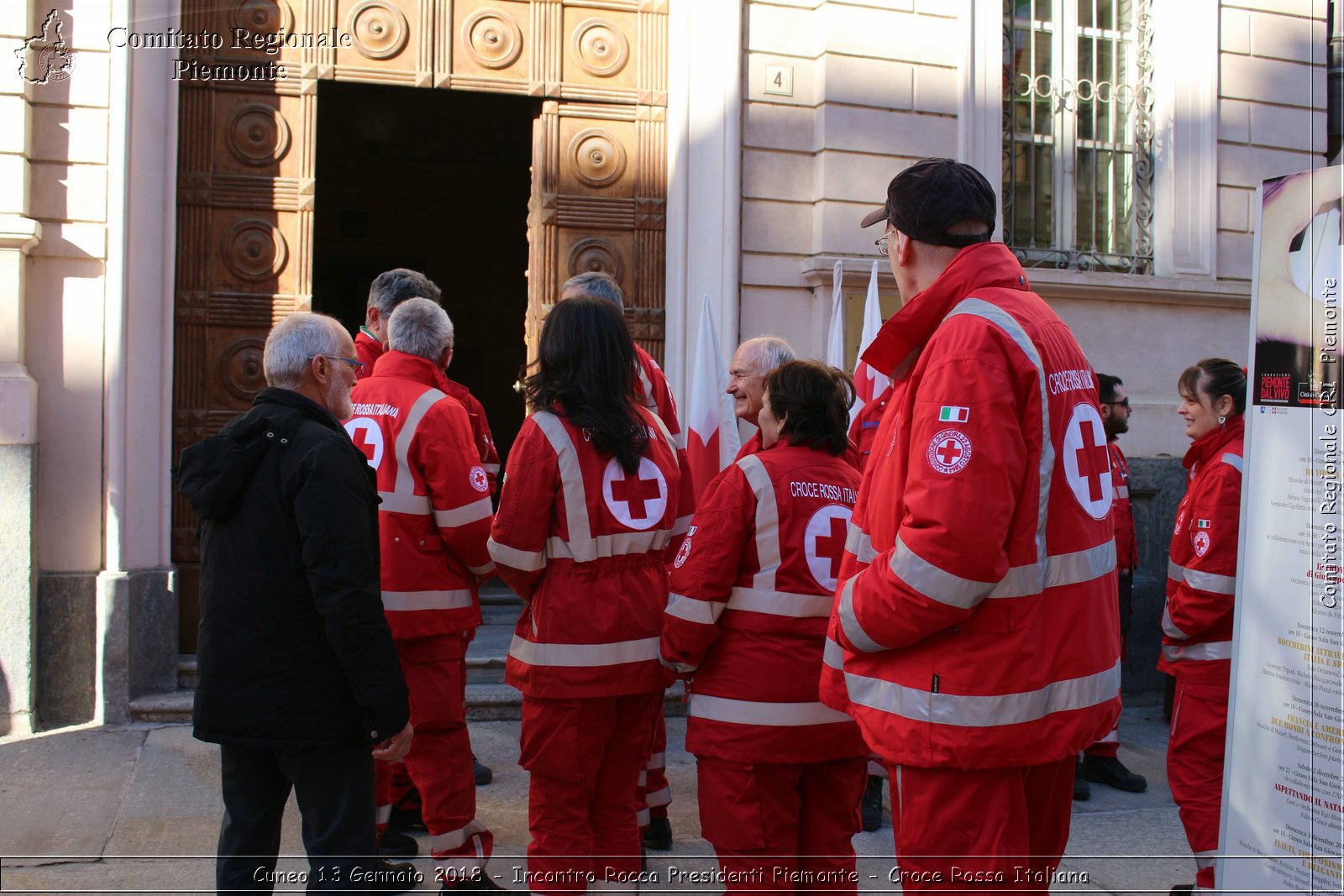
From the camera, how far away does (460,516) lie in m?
4.32

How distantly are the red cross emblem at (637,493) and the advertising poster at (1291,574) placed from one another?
5.94 ft

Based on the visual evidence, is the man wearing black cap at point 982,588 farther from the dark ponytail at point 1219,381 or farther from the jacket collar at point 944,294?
the dark ponytail at point 1219,381

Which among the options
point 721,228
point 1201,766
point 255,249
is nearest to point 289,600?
point 1201,766

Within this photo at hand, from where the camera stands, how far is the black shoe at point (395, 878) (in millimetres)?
4188

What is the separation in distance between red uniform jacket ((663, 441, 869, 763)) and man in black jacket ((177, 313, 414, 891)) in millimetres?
932

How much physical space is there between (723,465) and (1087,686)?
4120mm

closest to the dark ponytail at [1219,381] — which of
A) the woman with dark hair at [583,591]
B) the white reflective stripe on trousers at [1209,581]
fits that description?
the white reflective stripe on trousers at [1209,581]

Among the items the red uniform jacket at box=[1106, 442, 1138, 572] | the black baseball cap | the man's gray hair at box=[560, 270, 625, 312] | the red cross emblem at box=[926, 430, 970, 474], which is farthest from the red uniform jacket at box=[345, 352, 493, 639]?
the red uniform jacket at box=[1106, 442, 1138, 572]

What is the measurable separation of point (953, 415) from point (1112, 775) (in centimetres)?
439

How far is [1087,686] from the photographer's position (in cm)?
258

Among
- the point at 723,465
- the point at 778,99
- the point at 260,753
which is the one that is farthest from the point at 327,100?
the point at 260,753

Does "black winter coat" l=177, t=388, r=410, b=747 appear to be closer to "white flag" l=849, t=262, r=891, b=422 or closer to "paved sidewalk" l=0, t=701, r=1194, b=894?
"paved sidewalk" l=0, t=701, r=1194, b=894

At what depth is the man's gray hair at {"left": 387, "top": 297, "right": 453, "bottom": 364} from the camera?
4.49 metres

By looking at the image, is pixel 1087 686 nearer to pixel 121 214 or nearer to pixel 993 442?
pixel 993 442
